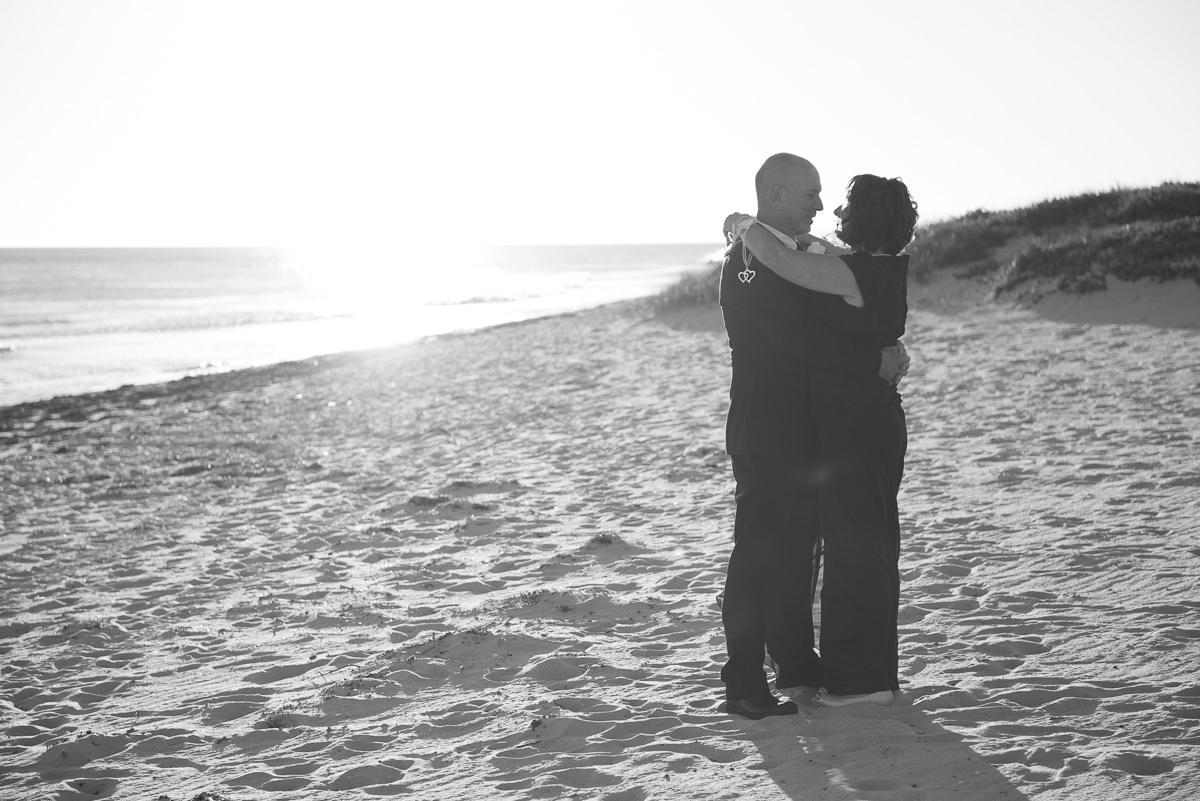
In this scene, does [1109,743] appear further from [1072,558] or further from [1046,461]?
[1046,461]

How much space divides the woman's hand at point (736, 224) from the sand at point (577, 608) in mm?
1988

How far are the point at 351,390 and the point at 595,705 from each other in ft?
42.1

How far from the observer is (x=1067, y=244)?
55.7 ft

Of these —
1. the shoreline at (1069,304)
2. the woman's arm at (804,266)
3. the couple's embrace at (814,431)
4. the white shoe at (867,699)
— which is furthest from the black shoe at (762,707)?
the shoreline at (1069,304)

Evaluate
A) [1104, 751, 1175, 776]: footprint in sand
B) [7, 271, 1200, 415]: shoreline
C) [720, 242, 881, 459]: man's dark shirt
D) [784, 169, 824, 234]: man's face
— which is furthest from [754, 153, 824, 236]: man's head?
[7, 271, 1200, 415]: shoreline

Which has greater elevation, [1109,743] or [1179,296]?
[1179,296]

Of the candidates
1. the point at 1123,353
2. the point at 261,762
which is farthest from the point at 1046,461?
the point at 261,762

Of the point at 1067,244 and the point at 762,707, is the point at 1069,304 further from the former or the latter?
the point at 762,707

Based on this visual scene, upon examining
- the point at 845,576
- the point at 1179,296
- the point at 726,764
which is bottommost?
the point at 726,764

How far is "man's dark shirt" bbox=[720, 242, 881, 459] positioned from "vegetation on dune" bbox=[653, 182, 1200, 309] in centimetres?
1207

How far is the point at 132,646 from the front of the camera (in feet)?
18.7

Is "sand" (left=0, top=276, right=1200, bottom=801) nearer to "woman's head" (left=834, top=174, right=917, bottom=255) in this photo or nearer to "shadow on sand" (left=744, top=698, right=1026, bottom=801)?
"shadow on sand" (left=744, top=698, right=1026, bottom=801)

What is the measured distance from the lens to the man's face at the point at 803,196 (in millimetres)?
3807

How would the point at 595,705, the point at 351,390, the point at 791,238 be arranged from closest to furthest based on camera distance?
the point at 791,238 → the point at 595,705 → the point at 351,390
